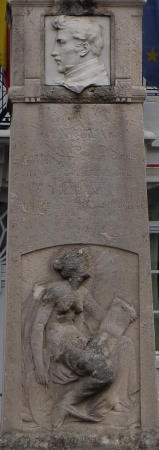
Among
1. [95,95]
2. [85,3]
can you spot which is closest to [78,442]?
[95,95]

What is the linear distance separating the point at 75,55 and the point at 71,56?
0.10ft

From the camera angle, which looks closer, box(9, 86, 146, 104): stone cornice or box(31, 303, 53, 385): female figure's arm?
box(31, 303, 53, 385): female figure's arm

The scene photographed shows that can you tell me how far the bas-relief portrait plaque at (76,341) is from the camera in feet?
31.3

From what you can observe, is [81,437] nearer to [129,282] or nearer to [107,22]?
[129,282]

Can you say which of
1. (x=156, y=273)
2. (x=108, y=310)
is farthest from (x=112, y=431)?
(x=156, y=273)

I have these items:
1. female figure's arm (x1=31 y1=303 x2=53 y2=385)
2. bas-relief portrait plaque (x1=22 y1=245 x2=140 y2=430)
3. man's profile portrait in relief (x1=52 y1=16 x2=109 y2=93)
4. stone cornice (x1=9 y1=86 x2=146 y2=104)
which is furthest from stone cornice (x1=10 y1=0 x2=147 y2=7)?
female figure's arm (x1=31 y1=303 x2=53 y2=385)

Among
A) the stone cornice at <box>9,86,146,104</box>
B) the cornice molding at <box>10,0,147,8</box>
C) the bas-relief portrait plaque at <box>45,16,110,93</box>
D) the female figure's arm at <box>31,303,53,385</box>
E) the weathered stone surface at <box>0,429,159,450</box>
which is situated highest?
the cornice molding at <box>10,0,147,8</box>

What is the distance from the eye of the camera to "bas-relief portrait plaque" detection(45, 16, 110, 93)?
9758mm

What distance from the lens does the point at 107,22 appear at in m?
9.84

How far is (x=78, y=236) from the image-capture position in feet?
31.8

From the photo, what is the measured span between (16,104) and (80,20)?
2.37 ft

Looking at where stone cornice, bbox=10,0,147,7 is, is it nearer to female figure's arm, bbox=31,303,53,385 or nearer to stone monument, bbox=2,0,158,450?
stone monument, bbox=2,0,158,450

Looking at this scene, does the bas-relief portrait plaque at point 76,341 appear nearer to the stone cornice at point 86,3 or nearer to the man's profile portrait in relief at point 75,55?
the man's profile portrait in relief at point 75,55

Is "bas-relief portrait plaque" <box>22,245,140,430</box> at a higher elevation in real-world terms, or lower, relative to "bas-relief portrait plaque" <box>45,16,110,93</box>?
lower
